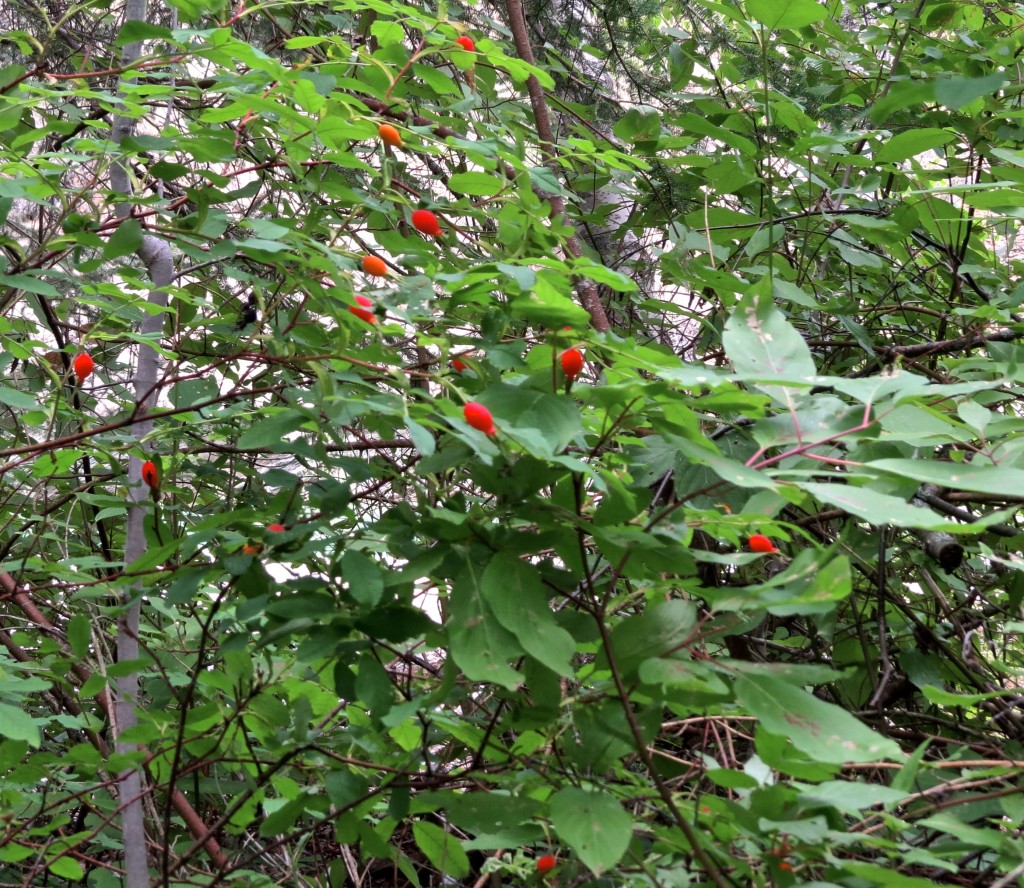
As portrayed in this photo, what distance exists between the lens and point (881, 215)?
6.76 feet

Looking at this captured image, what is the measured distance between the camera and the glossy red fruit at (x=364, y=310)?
1.02 m

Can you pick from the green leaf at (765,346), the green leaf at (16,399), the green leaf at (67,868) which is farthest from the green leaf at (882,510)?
the green leaf at (67,868)

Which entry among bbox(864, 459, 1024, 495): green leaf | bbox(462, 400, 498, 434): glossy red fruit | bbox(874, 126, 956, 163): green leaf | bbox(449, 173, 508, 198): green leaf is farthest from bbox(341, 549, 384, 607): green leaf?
bbox(874, 126, 956, 163): green leaf

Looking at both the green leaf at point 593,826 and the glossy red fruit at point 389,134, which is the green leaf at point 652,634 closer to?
the green leaf at point 593,826

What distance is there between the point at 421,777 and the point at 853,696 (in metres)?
1.04

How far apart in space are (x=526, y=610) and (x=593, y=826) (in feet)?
0.66

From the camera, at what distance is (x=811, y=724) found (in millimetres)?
773

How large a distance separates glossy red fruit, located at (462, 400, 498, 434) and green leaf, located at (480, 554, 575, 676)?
13 centimetres

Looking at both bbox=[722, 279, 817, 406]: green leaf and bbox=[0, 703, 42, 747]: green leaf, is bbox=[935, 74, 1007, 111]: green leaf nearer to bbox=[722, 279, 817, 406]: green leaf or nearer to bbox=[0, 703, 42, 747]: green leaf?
bbox=[722, 279, 817, 406]: green leaf

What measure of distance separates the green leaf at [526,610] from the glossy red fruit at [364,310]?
310mm

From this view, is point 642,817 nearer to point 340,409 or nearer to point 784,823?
point 784,823

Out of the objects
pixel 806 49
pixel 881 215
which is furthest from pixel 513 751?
pixel 806 49

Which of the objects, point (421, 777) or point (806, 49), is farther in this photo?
point (806, 49)

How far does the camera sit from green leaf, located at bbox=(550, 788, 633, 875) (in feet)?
2.66
